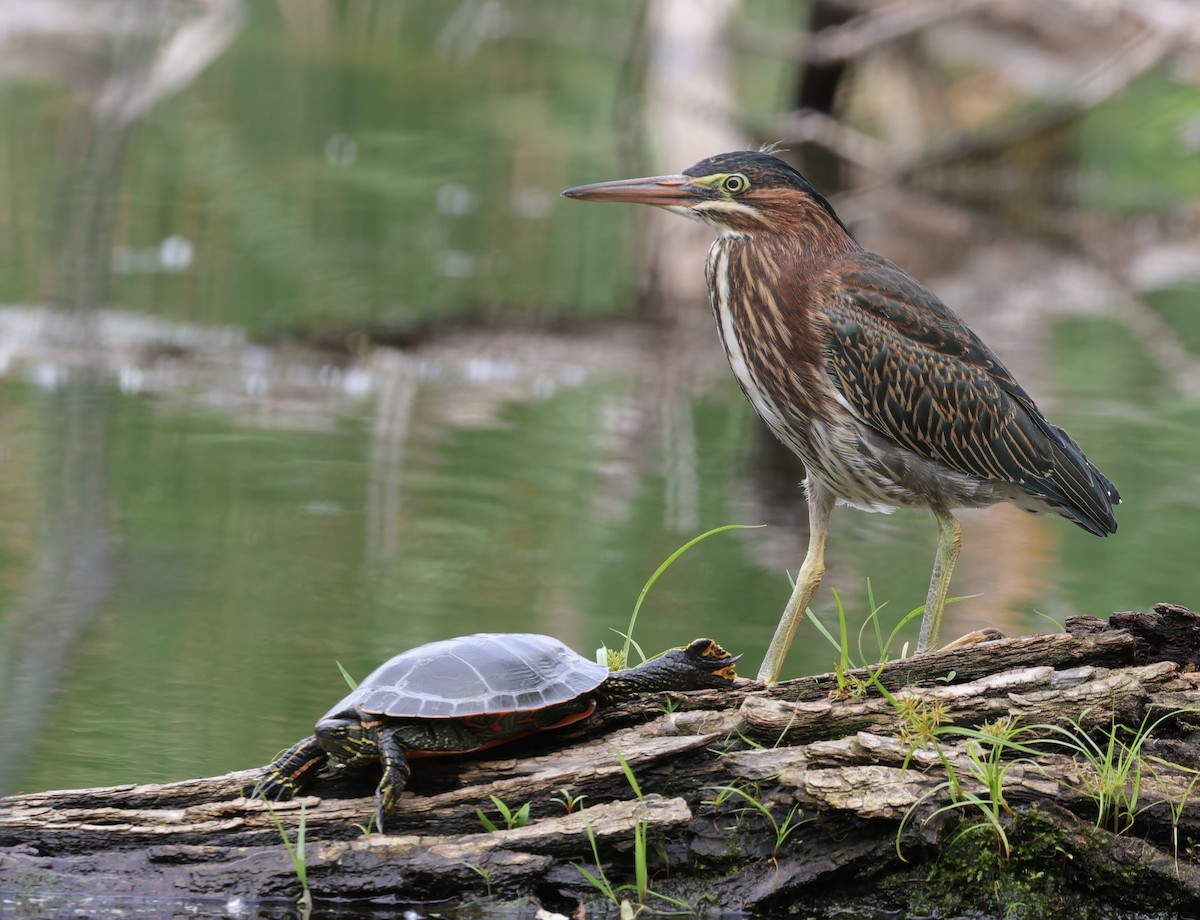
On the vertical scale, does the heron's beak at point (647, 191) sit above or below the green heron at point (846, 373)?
above

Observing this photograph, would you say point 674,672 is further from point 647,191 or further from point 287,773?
point 647,191

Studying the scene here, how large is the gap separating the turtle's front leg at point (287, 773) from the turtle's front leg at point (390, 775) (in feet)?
0.77

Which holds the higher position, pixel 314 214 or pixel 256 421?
pixel 314 214

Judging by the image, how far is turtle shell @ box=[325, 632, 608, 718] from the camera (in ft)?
15.9

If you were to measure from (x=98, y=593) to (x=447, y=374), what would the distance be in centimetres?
498

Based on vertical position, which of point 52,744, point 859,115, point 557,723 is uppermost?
point 859,115

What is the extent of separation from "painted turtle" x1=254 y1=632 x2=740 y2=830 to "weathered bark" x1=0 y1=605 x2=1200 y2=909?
0.38ft

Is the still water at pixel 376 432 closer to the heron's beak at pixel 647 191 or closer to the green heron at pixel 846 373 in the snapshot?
the green heron at pixel 846 373

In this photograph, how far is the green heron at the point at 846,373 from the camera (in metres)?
5.75

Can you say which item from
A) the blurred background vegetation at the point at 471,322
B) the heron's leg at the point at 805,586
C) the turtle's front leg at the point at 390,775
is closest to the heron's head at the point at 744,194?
the heron's leg at the point at 805,586

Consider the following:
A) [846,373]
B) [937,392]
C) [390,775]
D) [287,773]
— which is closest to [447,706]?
[390,775]

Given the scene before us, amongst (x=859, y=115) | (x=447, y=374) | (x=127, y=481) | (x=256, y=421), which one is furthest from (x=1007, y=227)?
(x=127, y=481)

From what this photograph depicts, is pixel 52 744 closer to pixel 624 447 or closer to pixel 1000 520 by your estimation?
pixel 624 447

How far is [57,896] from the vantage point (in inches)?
184
